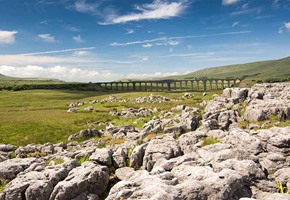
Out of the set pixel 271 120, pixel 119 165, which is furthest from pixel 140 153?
pixel 271 120

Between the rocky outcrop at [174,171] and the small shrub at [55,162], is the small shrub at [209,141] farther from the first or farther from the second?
the small shrub at [55,162]

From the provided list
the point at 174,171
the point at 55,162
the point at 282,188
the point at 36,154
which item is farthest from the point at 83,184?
the point at 36,154

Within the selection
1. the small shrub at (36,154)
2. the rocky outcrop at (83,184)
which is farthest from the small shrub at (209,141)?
the small shrub at (36,154)

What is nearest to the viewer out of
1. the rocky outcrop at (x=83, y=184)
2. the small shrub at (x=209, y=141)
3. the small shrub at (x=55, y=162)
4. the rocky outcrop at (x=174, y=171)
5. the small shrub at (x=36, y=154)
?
the rocky outcrop at (x=174, y=171)

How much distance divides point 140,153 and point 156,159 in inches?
115

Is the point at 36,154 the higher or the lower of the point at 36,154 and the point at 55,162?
Result: the lower

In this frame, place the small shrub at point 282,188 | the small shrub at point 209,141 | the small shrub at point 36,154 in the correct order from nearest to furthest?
the small shrub at point 282,188 < the small shrub at point 209,141 < the small shrub at point 36,154

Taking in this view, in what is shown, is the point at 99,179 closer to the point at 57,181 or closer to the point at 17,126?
the point at 57,181

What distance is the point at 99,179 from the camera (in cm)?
2647

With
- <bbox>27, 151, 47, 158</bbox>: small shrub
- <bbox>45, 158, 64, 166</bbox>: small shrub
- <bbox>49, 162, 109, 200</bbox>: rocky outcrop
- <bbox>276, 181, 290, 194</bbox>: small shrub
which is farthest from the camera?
<bbox>27, 151, 47, 158</bbox>: small shrub

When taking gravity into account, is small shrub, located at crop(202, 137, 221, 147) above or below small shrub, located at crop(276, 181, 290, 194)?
above

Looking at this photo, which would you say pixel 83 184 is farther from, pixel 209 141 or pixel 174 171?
pixel 209 141

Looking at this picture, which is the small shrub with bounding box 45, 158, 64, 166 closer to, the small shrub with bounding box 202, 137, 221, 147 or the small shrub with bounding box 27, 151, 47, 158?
the small shrub with bounding box 27, 151, 47, 158

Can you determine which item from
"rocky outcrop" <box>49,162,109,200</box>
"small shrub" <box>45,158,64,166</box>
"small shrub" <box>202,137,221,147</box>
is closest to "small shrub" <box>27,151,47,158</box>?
"small shrub" <box>45,158,64,166</box>
